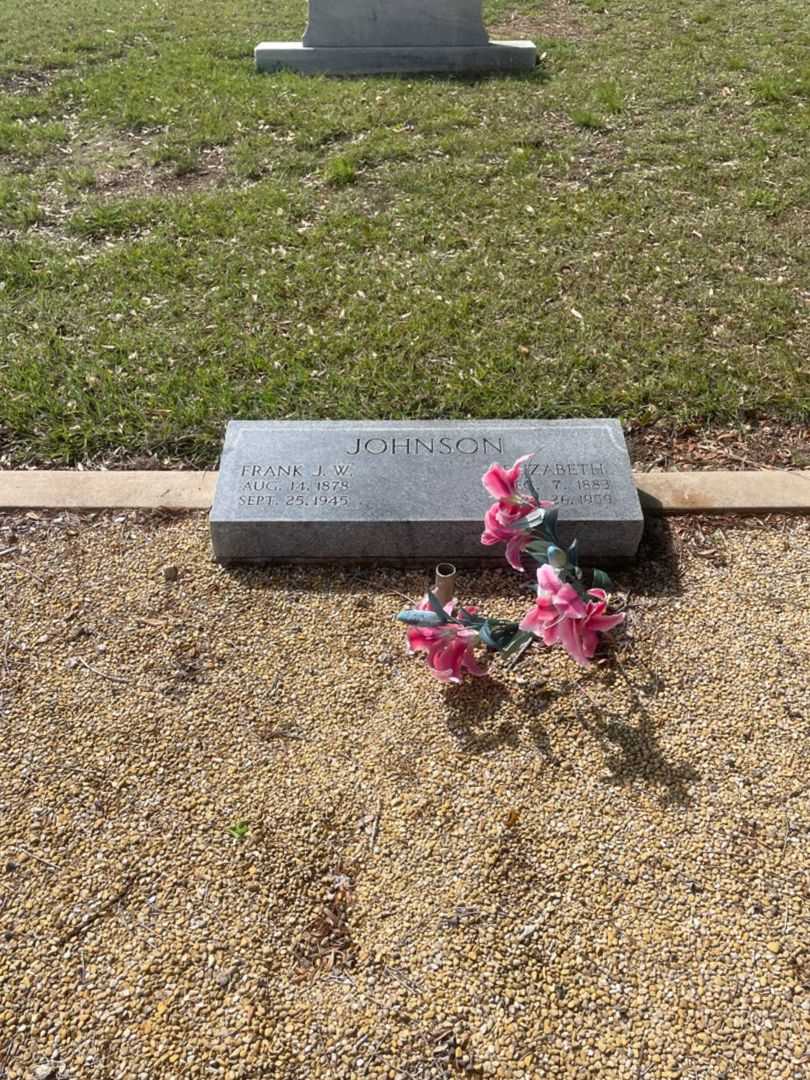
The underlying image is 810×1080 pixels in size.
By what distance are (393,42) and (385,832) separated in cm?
803

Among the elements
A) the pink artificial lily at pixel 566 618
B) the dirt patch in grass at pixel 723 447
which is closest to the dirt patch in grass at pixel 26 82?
the dirt patch in grass at pixel 723 447

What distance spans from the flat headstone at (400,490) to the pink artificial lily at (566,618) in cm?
74

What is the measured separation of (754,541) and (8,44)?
31.2 feet

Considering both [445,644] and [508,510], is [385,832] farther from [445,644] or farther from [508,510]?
[508,510]

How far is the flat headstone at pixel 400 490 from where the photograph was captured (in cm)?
293

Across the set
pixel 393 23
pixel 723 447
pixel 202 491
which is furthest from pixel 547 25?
pixel 202 491

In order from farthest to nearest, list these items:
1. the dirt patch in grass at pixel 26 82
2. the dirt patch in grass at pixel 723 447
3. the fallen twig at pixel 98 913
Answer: the dirt patch in grass at pixel 26 82 → the dirt patch in grass at pixel 723 447 → the fallen twig at pixel 98 913

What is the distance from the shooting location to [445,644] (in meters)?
2.42

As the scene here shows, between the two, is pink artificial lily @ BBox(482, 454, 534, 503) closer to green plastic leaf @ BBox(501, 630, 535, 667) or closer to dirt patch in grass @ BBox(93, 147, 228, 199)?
green plastic leaf @ BBox(501, 630, 535, 667)

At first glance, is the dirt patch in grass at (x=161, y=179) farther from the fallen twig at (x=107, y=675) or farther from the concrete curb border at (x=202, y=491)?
the fallen twig at (x=107, y=675)

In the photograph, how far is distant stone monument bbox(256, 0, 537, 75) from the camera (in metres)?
7.83

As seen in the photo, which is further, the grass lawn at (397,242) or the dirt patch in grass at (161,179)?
the dirt patch in grass at (161,179)

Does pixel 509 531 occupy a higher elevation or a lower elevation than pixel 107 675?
higher

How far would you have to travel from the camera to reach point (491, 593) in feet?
9.62
